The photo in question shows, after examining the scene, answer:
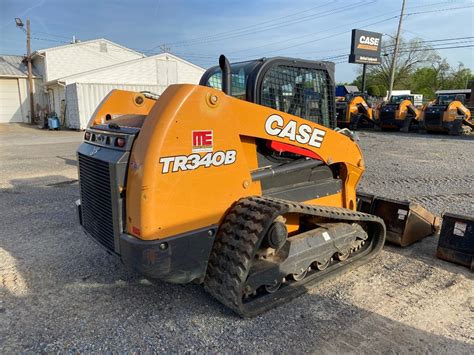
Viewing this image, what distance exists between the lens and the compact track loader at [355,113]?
71.4 ft

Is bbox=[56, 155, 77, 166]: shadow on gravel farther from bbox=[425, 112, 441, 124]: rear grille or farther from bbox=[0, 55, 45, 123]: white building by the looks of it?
bbox=[0, 55, 45, 123]: white building

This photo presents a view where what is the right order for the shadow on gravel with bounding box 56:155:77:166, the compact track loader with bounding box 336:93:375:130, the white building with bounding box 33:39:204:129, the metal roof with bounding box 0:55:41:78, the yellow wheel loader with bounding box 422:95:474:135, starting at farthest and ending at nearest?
the metal roof with bounding box 0:55:41:78
the white building with bounding box 33:39:204:129
the compact track loader with bounding box 336:93:375:130
the yellow wheel loader with bounding box 422:95:474:135
the shadow on gravel with bounding box 56:155:77:166

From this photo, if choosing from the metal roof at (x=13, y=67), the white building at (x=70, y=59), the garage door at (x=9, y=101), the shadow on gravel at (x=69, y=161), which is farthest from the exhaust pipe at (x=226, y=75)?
the garage door at (x=9, y=101)

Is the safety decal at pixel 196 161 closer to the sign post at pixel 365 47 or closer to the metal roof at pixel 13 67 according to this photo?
the sign post at pixel 365 47

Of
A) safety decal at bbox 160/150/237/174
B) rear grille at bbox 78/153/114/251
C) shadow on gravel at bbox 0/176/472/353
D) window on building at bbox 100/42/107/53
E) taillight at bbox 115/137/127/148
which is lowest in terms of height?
shadow on gravel at bbox 0/176/472/353

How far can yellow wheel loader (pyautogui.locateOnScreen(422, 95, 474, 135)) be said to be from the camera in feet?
60.5

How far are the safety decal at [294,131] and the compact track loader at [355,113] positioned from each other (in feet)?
62.6

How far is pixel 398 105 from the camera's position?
68.5 ft

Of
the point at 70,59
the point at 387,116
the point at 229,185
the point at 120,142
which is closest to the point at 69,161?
the point at 120,142

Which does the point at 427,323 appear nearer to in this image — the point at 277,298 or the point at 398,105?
the point at 277,298

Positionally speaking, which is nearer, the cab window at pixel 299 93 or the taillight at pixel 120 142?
the taillight at pixel 120 142

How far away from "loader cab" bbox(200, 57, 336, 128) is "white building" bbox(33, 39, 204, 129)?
20.9 meters

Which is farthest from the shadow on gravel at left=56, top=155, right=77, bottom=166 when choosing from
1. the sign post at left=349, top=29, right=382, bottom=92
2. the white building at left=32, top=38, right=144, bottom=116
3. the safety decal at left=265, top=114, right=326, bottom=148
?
the sign post at left=349, top=29, right=382, bottom=92

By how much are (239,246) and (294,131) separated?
118 cm
